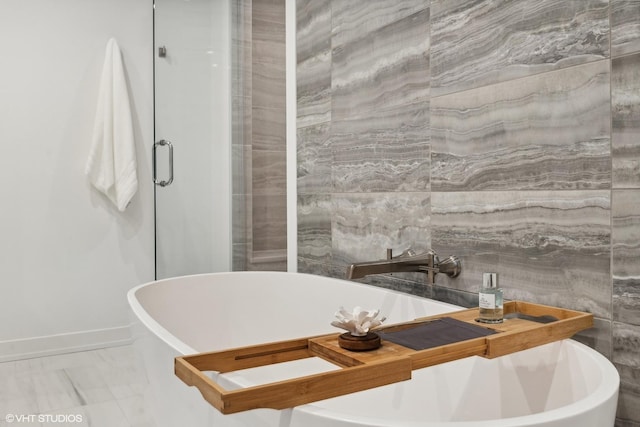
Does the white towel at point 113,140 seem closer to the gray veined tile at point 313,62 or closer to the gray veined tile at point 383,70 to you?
the gray veined tile at point 313,62

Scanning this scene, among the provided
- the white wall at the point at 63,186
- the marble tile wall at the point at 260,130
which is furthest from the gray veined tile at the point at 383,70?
the white wall at the point at 63,186

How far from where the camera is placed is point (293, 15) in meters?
2.82

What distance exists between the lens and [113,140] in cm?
344

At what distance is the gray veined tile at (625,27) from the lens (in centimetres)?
132

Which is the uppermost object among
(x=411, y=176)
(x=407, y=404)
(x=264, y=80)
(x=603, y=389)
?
(x=264, y=80)

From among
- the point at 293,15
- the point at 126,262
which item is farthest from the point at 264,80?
the point at 126,262

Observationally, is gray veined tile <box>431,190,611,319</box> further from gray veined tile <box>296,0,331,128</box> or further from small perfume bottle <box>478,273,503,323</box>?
gray veined tile <box>296,0,331,128</box>

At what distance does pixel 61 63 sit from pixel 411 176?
2.50 meters

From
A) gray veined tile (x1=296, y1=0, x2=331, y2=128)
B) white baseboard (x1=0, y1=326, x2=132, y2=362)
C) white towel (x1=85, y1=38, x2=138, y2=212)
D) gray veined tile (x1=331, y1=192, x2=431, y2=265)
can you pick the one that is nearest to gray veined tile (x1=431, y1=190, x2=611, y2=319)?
gray veined tile (x1=331, y1=192, x2=431, y2=265)

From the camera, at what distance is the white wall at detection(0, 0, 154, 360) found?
3299mm

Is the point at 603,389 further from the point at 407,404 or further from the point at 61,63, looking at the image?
the point at 61,63

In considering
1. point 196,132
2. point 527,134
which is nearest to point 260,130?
point 196,132

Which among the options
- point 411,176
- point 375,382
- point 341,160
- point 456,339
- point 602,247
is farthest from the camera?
point 341,160

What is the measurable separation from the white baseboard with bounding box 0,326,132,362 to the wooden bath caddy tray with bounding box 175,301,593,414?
101 inches
